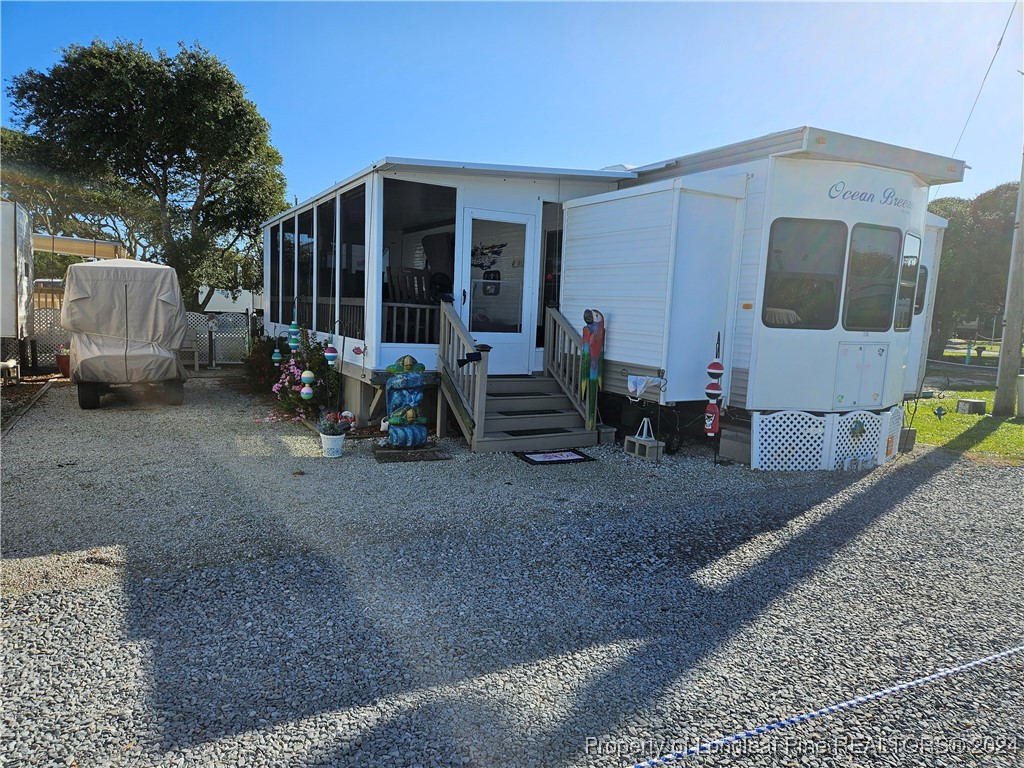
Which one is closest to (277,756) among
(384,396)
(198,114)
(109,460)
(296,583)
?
(296,583)

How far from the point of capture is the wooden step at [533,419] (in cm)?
711

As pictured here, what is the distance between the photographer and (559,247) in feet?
28.5

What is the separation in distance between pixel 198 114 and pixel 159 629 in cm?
1557

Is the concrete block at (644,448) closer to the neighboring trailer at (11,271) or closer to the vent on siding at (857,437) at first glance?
the vent on siding at (857,437)

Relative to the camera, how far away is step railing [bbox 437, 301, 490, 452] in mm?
6734

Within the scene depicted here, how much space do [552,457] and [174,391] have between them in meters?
5.80

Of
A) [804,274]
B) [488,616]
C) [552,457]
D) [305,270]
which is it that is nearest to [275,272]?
[305,270]

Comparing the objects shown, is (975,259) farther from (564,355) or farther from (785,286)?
(564,355)

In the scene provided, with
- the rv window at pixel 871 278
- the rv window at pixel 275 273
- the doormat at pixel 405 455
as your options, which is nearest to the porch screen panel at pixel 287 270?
the rv window at pixel 275 273

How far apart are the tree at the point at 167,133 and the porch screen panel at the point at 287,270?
602 centimetres

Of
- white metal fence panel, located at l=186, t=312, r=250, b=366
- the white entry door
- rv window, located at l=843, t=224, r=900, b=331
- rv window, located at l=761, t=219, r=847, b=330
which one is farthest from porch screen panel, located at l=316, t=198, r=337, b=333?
rv window, located at l=843, t=224, r=900, b=331

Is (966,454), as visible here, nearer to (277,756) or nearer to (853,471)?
(853,471)

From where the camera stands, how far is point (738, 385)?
22.1 feet

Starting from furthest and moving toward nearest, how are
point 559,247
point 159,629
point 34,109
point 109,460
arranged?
point 34,109 < point 559,247 < point 109,460 < point 159,629
